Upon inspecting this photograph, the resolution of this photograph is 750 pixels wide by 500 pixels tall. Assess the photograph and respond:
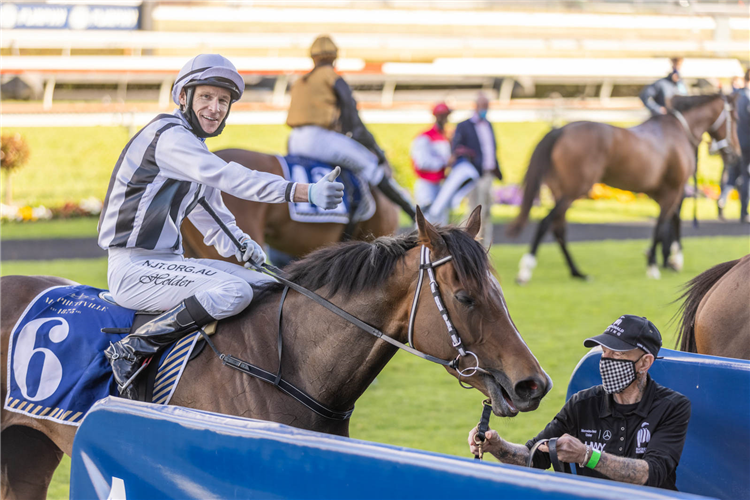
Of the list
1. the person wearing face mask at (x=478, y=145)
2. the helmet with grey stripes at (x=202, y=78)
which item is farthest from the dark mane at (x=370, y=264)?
the person wearing face mask at (x=478, y=145)

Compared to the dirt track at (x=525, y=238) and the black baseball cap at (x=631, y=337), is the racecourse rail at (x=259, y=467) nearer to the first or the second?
the black baseball cap at (x=631, y=337)

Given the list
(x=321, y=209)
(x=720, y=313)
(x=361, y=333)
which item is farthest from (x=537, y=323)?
(x=361, y=333)

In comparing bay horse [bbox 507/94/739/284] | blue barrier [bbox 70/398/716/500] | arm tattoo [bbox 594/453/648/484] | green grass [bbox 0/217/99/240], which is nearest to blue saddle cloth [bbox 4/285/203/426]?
blue barrier [bbox 70/398/716/500]

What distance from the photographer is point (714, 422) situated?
281 centimetres

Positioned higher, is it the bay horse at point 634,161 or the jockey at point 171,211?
the bay horse at point 634,161

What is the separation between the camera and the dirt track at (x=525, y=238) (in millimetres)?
10789

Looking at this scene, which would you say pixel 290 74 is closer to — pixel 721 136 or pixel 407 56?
pixel 407 56

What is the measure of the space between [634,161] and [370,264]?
27.0 ft

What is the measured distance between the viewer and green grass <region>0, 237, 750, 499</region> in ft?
15.2

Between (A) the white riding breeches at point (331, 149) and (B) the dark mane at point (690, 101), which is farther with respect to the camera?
(B) the dark mane at point (690, 101)

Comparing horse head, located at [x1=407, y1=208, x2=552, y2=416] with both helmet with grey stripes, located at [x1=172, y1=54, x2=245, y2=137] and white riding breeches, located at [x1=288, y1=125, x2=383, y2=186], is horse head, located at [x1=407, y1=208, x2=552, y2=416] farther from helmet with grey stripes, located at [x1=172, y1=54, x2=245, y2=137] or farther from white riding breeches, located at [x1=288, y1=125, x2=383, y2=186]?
white riding breeches, located at [x1=288, y1=125, x2=383, y2=186]

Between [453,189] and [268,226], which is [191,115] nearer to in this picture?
[268,226]

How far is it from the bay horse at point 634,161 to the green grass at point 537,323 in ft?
1.76

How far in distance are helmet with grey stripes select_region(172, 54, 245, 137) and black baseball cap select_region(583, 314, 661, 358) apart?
146 cm
